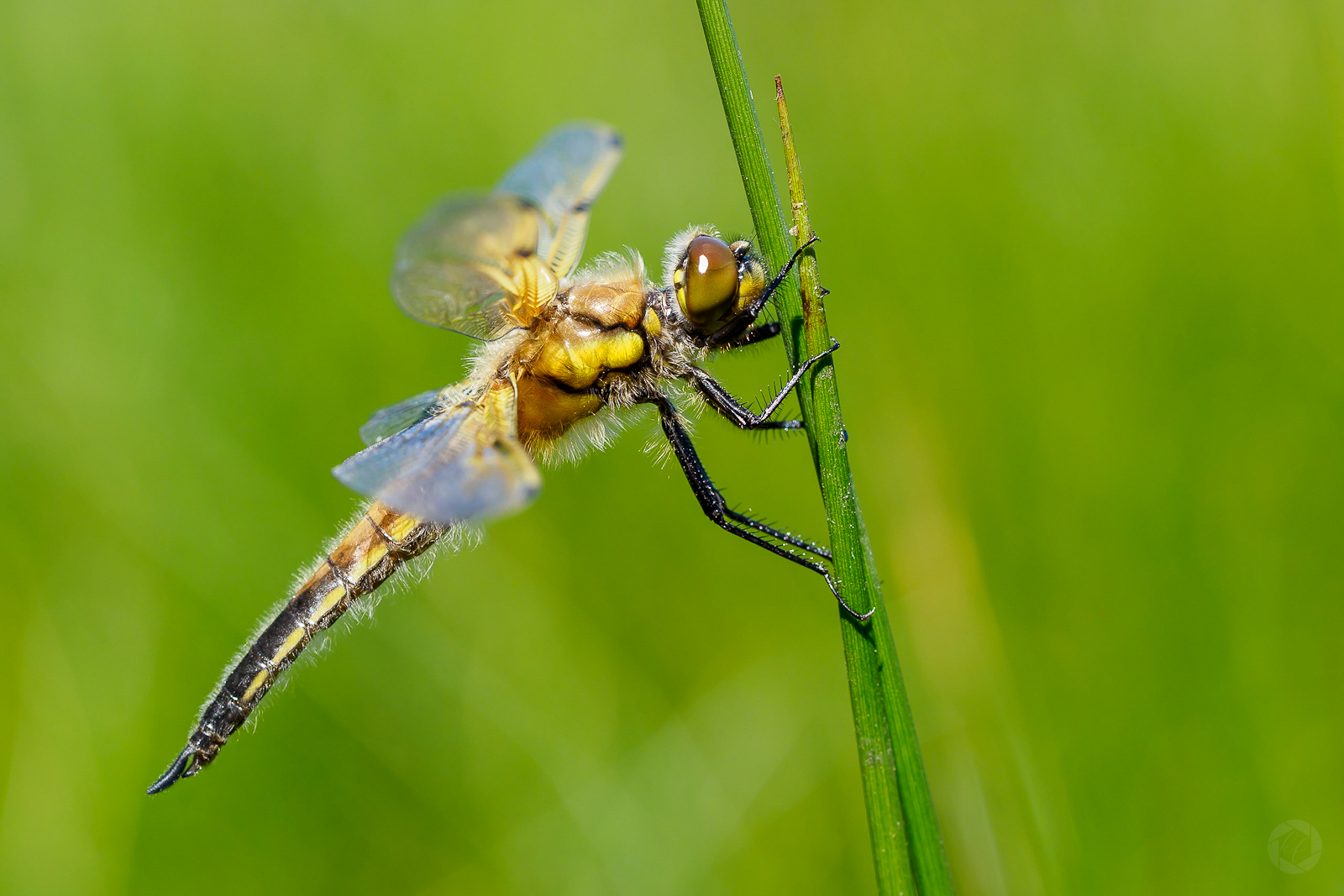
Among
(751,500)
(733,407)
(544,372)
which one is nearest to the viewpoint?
(733,407)

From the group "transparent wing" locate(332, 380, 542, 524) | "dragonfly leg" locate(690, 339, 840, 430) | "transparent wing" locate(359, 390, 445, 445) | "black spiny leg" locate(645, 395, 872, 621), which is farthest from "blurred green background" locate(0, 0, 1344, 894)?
"transparent wing" locate(359, 390, 445, 445)

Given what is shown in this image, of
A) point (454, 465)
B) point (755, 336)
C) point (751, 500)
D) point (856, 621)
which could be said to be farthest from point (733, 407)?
point (856, 621)

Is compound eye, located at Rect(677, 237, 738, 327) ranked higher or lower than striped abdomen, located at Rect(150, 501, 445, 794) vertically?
higher

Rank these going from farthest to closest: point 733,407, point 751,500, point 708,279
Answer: point 751,500 < point 733,407 < point 708,279

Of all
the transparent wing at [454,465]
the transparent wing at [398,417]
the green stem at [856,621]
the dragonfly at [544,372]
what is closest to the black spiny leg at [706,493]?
the dragonfly at [544,372]

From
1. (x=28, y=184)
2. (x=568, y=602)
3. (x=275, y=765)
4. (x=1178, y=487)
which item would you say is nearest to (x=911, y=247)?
(x=1178, y=487)

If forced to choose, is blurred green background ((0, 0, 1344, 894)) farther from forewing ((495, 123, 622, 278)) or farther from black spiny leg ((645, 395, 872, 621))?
forewing ((495, 123, 622, 278))

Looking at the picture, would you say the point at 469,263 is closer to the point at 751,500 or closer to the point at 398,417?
the point at 398,417
